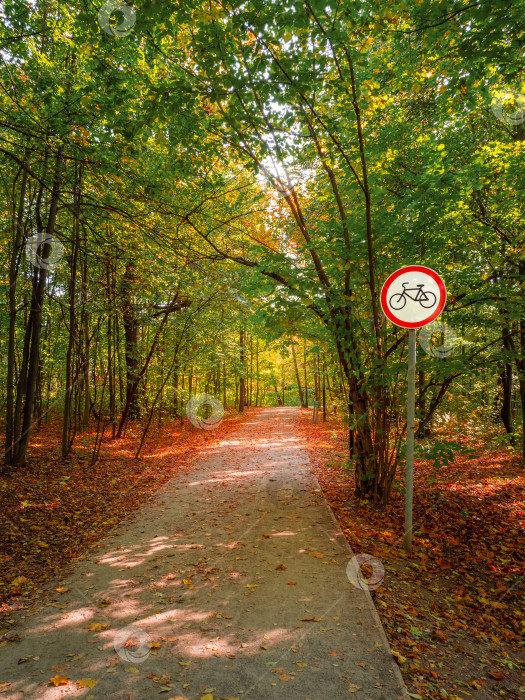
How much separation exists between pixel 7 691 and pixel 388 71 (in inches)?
350

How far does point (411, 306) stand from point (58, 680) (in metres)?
4.50

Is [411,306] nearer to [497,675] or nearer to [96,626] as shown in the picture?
[497,675]

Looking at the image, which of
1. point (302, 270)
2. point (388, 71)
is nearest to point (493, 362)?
point (302, 270)

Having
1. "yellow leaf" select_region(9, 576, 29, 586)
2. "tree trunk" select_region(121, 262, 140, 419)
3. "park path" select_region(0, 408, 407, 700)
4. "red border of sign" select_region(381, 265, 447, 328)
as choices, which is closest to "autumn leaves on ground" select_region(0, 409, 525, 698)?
"yellow leaf" select_region(9, 576, 29, 586)

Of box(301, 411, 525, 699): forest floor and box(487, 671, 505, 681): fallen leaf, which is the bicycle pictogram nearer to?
box(301, 411, 525, 699): forest floor

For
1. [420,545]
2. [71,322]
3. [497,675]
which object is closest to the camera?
[497,675]

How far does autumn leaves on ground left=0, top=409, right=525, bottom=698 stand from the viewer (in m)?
2.81

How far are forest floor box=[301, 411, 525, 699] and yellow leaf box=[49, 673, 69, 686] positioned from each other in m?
2.26

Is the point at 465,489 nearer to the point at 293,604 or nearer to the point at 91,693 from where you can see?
the point at 293,604

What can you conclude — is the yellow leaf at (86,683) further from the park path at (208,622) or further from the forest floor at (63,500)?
the forest floor at (63,500)

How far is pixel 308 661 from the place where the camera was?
2615 millimetres

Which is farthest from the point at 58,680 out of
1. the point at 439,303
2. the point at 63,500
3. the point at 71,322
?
the point at 71,322

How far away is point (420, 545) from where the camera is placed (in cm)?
467

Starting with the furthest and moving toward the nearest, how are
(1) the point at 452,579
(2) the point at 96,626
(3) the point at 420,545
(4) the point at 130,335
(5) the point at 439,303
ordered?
(4) the point at 130,335
(3) the point at 420,545
(5) the point at 439,303
(1) the point at 452,579
(2) the point at 96,626
